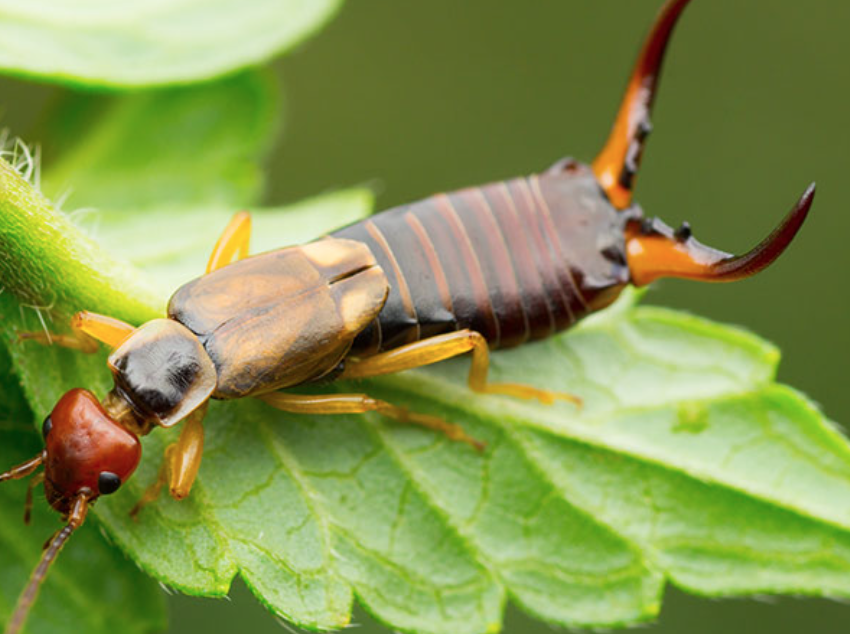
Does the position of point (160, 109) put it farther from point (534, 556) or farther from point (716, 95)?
point (716, 95)

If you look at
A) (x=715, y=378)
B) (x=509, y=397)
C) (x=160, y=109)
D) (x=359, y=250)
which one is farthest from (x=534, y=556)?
(x=160, y=109)

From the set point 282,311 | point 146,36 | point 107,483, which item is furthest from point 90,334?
point 146,36

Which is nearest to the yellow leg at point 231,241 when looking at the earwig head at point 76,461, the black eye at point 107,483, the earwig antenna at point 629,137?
the earwig head at point 76,461

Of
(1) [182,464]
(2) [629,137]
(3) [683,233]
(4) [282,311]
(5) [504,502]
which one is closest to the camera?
(1) [182,464]

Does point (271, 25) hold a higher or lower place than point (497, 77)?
higher

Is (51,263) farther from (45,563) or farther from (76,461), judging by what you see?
(45,563)
